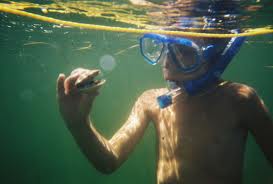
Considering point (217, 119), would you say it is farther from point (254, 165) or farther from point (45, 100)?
point (45, 100)

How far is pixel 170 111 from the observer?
Result: 196 inches

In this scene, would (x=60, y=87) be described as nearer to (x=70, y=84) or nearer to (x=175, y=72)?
(x=70, y=84)

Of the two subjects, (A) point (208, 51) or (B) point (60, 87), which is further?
(A) point (208, 51)

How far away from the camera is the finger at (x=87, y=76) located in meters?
2.99

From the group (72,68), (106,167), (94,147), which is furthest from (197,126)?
(72,68)

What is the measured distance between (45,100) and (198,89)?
153 metres

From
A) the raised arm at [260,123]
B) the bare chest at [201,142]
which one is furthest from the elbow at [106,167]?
the raised arm at [260,123]

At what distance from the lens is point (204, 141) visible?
4.33 metres

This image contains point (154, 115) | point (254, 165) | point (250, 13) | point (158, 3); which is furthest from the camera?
point (254, 165)

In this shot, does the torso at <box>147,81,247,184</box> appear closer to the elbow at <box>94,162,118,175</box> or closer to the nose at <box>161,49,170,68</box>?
the nose at <box>161,49,170,68</box>

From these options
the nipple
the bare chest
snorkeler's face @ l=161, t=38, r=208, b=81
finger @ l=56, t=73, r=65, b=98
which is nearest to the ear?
snorkeler's face @ l=161, t=38, r=208, b=81

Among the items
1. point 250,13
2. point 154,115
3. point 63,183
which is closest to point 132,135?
point 154,115

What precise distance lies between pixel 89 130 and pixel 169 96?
59.3 inches

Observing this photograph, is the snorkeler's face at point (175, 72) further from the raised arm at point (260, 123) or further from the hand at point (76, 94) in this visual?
the hand at point (76, 94)
